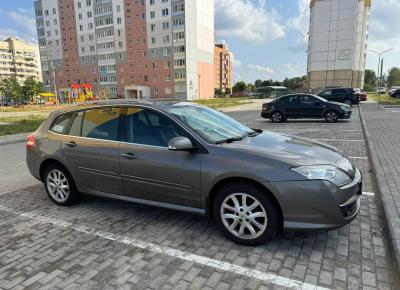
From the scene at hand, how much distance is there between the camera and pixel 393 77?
10125 centimetres

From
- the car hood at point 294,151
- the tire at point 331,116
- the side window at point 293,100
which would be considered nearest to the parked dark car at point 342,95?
the side window at point 293,100

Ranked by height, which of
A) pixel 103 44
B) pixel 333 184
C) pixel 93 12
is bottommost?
pixel 333 184

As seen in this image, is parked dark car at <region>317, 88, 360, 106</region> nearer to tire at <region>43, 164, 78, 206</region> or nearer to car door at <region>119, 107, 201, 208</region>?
car door at <region>119, 107, 201, 208</region>

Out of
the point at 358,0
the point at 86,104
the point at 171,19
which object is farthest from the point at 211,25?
the point at 86,104

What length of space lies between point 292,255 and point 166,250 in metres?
1.35

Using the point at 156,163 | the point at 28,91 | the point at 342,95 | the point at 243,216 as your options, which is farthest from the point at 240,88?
the point at 243,216

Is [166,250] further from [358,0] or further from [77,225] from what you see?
[358,0]

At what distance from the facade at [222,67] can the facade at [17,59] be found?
257 feet

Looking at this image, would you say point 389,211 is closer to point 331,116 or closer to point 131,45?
point 331,116

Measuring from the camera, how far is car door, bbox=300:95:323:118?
1616 cm

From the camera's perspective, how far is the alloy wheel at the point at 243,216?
3287 millimetres

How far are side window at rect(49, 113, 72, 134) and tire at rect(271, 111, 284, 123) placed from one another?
13843 mm

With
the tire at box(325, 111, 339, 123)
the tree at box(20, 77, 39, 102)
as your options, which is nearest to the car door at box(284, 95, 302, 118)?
the tire at box(325, 111, 339, 123)

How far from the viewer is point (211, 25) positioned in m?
77.4
